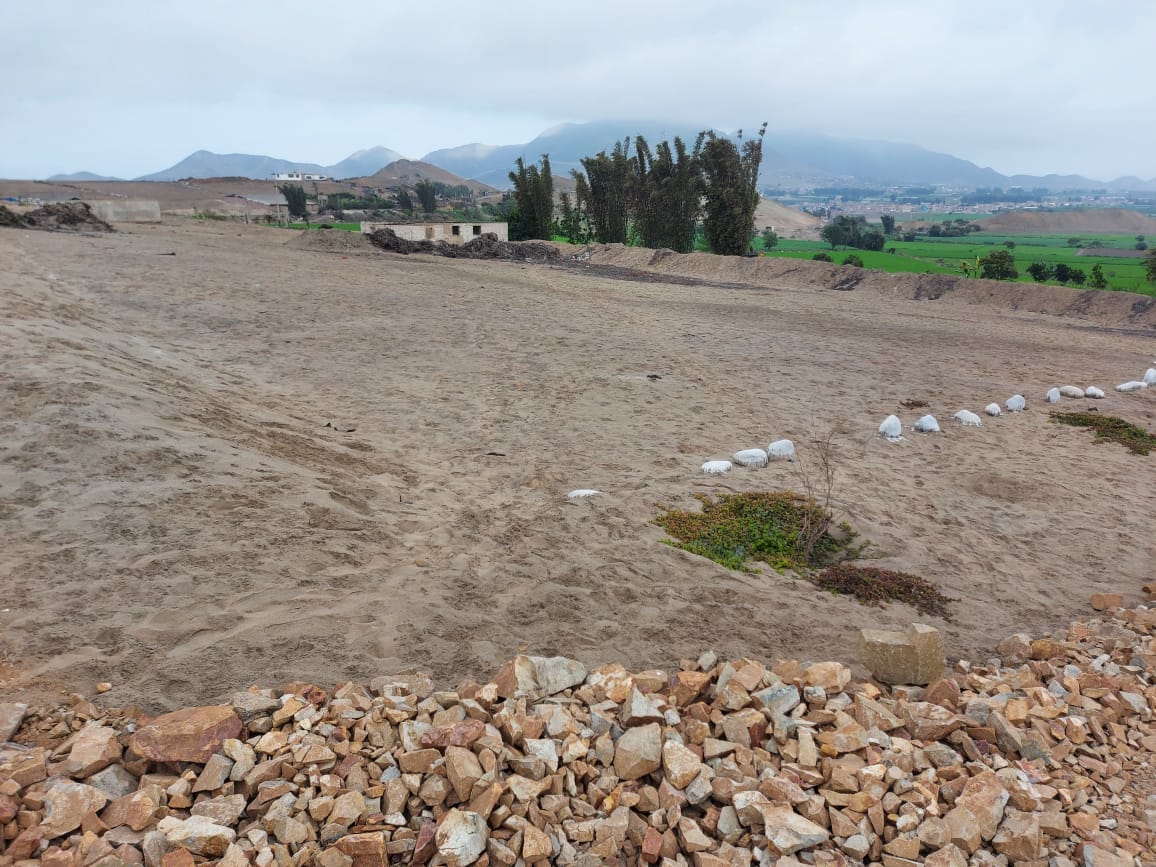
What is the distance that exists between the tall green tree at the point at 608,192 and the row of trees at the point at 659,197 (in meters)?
0.06

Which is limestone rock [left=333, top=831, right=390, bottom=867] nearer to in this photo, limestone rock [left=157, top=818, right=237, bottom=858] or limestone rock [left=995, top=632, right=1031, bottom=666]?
limestone rock [left=157, top=818, right=237, bottom=858]

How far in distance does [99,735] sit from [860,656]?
150 inches

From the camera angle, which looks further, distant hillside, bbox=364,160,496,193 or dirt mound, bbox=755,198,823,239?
distant hillside, bbox=364,160,496,193

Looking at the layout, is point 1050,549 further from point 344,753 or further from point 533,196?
point 533,196

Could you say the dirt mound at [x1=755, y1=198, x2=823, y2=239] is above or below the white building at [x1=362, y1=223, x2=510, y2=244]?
above

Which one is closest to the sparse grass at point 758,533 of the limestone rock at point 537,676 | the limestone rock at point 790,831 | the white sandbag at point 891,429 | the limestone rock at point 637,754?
the limestone rock at point 537,676

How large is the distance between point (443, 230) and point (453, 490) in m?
35.1

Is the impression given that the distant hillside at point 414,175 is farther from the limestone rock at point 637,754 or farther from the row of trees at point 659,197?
the limestone rock at point 637,754

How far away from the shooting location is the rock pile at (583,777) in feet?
8.13

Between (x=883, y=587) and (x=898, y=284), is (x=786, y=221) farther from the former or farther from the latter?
(x=883, y=587)

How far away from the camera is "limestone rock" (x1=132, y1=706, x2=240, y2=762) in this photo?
2717 mm

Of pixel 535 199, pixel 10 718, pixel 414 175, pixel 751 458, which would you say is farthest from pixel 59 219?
pixel 414 175

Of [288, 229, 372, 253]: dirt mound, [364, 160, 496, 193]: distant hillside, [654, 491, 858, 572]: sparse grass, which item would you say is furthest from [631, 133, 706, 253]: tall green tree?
[364, 160, 496, 193]: distant hillside

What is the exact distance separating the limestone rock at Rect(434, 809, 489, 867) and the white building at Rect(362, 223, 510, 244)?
34.6m
